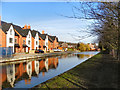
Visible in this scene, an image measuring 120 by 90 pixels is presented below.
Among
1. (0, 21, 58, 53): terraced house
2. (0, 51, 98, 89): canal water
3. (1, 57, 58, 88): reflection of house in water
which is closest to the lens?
(0, 51, 98, 89): canal water

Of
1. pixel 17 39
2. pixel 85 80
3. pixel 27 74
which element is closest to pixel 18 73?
pixel 27 74

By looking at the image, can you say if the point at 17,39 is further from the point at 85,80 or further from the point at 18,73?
the point at 85,80

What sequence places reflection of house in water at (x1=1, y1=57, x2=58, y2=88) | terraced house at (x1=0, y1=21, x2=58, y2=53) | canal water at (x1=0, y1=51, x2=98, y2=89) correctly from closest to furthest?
1. canal water at (x1=0, y1=51, x2=98, y2=89)
2. reflection of house in water at (x1=1, y1=57, x2=58, y2=88)
3. terraced house at (x1=0, y1=21, x2=58, y2=53)

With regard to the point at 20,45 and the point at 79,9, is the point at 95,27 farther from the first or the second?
the point at 20,45

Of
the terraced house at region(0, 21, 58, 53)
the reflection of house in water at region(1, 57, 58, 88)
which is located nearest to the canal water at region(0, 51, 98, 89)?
the reflection of house in water at region(1, 57, 58, 88)

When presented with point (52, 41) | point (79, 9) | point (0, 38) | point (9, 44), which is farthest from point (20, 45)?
point (79, 9)

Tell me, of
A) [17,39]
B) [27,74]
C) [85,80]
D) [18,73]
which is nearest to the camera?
[85,80]

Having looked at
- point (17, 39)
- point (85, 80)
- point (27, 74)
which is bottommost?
point (27, 74)

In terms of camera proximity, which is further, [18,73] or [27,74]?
[18,73]

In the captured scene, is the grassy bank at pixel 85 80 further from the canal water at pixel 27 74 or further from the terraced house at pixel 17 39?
the terraced house at pixel 17 39

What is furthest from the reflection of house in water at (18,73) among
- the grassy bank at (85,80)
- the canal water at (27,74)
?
the grassy bank at (85,80)

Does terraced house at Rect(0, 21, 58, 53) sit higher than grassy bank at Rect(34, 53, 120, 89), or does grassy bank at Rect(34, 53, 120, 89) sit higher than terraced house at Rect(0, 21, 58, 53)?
terraced house at Rect(0, 21, 58, 53)

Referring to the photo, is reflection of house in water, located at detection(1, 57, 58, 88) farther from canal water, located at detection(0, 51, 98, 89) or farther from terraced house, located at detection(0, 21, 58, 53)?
terraced house, located at detection(0, 21, 58, 53)

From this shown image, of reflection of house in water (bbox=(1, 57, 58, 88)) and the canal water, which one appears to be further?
reflection of house in water (bbox=(1, 57, 58, 88))
